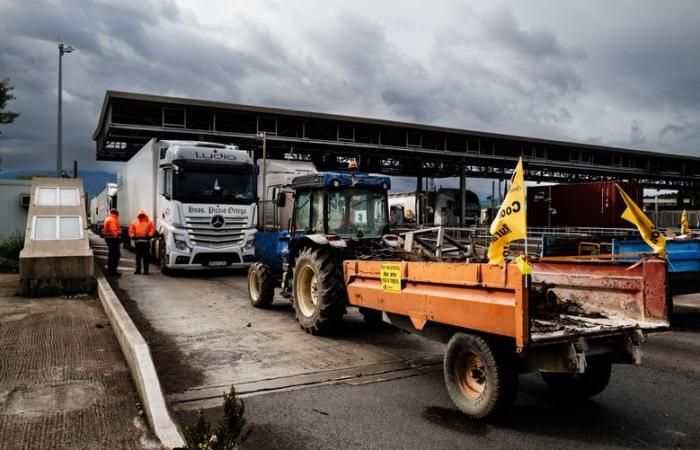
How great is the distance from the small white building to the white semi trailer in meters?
5.49

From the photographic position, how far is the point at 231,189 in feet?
47.0

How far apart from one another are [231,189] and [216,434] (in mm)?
11378

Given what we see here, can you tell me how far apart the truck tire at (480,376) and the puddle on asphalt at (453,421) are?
82mm

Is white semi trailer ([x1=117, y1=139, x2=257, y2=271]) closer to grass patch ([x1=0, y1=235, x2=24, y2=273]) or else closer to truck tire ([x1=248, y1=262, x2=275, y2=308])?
grass patch ([x1=0, y1=235, x2=24, y2=273])

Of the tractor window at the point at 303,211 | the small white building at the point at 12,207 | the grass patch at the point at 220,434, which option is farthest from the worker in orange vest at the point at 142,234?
the grass patch at the point at 220,434

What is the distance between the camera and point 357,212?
8.41 m

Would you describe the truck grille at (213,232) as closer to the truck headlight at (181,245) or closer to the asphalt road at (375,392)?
the truck headlight at (181,245)

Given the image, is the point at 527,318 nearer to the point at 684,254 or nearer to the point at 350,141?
the point at 684,254

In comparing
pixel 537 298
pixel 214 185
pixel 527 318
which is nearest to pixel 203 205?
pixel 214 185

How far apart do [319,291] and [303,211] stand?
1.86m

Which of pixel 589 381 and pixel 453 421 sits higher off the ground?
pixel 589 381

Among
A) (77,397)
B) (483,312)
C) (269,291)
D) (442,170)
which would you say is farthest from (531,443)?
(442,170)

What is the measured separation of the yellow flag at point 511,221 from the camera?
434 cm

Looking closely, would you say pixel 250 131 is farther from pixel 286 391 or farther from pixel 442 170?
pixel 286 391
